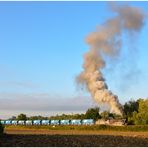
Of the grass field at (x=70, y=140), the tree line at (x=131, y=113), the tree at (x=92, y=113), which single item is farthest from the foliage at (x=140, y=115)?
the grass field at (x=70, y=140)

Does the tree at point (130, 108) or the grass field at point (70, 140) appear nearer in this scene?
the grass field at point (70, 140)

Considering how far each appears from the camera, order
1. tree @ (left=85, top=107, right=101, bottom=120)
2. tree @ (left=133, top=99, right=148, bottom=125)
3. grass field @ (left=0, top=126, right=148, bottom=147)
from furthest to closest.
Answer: tree @ (left=85, top=107, right=101, bottom=120) → tree @ (left=133, top=99, right=148, bottom=125) → grass field @ (left=0, top=126, right=148, bottom=147)

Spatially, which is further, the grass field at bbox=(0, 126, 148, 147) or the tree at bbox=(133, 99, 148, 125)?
the tree at bbox=(133, 99, 148, 125)

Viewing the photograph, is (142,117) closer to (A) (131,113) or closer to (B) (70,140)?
(A) (131,113)

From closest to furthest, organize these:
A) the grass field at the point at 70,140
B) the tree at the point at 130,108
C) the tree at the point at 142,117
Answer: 1. the grass field at the point at 70,140
2. the tree at the point at 142,117
3. the tree at the point at 130,108

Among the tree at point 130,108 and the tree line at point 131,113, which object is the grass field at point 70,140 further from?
the tree at point 130,108

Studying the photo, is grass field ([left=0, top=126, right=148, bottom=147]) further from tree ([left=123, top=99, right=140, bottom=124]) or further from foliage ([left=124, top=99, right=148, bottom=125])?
tree ([left=123, top=99, right=140, bottom=124])

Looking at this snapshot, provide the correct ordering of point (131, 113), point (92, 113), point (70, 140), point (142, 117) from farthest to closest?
1. point (92, 113)
2. point (131, 113)
3. point (142, 117)
4. point (70, 140)

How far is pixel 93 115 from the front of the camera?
6476 inches

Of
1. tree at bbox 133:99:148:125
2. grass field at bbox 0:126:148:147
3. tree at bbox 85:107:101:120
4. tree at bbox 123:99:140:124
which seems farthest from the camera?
tree at bbox 85:107:101:120

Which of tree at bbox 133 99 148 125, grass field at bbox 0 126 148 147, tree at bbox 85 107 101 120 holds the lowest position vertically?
grass field at bbox 0 126 148 147

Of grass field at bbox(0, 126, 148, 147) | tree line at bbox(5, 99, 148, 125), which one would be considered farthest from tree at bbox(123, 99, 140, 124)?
grass field at bbox(0, 126, 148, 147)

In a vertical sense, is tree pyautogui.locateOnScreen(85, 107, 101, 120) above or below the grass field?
above

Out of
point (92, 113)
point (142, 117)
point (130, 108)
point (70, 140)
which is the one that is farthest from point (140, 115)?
point (70, 140)
